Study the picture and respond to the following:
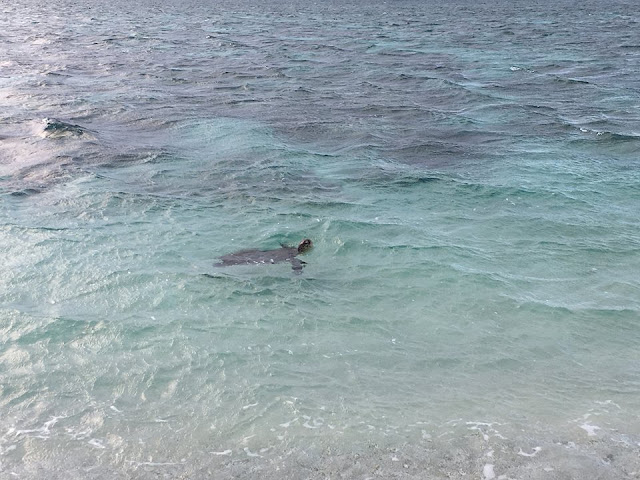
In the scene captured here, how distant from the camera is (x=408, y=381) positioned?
9.52 m

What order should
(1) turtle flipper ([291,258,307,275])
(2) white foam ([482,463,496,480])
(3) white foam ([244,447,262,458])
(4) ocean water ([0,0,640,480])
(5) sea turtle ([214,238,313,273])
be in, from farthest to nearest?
(5) sea turtle ([214,238,313,273]) → (1) turtle flipper ([291,258,307,275]) → (4) ocean water ([0,0,640,480]) → (3) white foam ([244,447,262,458]) → (2) white foam ([482,463,496,480])

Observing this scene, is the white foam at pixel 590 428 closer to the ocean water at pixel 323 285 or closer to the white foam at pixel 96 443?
the ocean water at pixel 323 285

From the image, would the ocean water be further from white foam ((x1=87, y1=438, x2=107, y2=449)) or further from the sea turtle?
the sea turtle

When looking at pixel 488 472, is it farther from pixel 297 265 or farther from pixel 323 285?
pixel 297 265

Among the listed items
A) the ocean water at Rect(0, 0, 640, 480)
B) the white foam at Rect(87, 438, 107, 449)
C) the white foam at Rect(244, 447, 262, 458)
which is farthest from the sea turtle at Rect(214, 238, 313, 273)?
the white foam at Rect(87, 438, 107, 449)

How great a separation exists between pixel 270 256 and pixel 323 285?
1.43 metres

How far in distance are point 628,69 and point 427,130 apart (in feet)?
48.5

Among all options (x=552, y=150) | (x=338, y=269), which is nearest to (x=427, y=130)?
(x=552, y=150)

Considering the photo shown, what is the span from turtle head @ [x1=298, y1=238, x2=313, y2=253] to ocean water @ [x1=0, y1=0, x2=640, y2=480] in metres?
0.24

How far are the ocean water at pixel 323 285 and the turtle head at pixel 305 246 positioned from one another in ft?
0.77

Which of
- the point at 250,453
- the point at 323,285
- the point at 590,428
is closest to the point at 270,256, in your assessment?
the point at 323,285

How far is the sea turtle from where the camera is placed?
12594mm

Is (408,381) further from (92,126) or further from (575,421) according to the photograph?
(92,126)

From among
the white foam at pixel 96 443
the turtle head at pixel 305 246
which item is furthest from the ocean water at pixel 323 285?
the turtle head at pixel 305 246
